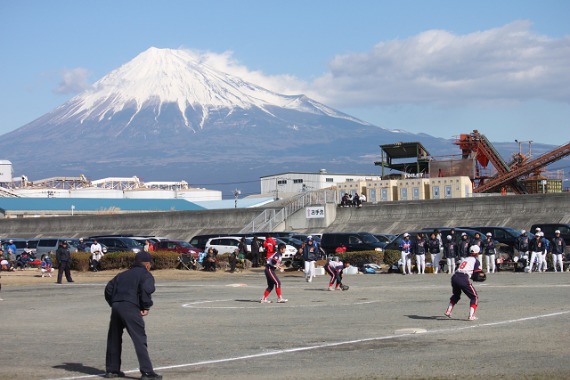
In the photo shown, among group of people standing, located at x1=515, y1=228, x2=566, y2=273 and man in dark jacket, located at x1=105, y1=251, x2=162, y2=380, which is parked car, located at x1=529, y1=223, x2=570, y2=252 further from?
man in dark jacket, located at x1=105, y1=251, x2=162, y2=380

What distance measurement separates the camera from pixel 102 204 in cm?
10062

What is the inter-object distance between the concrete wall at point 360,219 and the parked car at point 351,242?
35.4ft

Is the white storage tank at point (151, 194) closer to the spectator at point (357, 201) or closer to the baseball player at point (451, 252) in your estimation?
the spectator at point (357, 201)

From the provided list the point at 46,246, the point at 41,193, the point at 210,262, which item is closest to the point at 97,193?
the point at 41,193

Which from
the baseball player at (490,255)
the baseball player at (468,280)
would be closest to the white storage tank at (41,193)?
the baseball player at (490,255)

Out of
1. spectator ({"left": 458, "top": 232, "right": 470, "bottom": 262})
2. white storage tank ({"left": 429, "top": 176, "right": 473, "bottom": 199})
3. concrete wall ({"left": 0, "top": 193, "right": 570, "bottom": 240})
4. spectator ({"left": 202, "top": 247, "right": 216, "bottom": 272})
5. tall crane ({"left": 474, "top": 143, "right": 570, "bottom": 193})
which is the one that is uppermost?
tall crane ({"left": 474, "top": 143, "right": 570, "bottom": 193})

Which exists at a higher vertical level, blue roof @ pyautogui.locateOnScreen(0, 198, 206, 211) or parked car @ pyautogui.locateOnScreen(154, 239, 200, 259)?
blue roof @ pyautogui.locateOnScreen(0, 198, 206, 211)

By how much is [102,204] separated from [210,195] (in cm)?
4432

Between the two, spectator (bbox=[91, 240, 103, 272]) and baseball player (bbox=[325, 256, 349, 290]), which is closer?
baseball player (bbox=[325, 256, 349, 290])

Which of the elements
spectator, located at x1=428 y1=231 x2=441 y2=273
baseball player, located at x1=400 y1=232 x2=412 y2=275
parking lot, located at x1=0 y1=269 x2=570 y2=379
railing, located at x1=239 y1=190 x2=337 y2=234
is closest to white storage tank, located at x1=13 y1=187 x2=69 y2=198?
railing, located at x1=239 y1=190 x2=337 y2=234

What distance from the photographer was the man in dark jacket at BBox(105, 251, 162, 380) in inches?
470

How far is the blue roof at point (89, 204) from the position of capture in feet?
312

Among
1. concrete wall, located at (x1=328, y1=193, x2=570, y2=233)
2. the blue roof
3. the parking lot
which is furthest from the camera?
the blue roof

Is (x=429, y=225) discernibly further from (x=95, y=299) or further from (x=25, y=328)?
(x=25, y=328)
